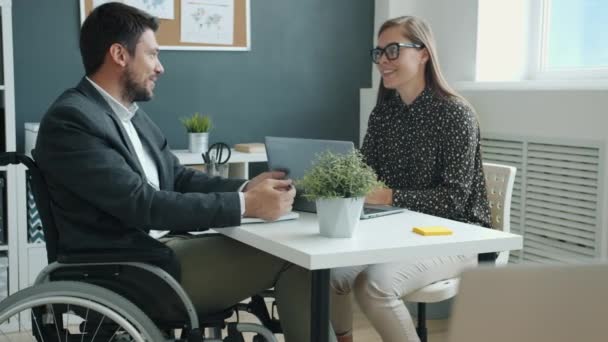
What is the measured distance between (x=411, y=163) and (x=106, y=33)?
100 cm

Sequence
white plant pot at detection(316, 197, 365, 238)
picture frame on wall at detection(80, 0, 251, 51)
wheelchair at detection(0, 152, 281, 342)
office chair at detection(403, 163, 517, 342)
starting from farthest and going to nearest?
picture frame on wall at detection(80, 0, 251, 51) < office chair at detection(403, 163, 517, 342) < white plant pot at detection(316, 197, 365, 238) < wheelchair at detection(0, 152, 281, 342)

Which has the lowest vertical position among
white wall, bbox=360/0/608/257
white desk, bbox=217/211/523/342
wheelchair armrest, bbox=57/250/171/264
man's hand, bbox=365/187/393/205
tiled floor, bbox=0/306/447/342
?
→ tiled floor, bbox=0/306/447/342

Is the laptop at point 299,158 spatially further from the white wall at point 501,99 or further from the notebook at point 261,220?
the white wall at point 501,99

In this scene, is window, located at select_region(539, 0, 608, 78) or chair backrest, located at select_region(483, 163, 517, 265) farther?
window, located at select_region(539, 0, 608, 78)

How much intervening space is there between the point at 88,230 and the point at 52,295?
218 millimetres

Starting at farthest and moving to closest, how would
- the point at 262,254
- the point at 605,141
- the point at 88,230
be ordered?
the point at 605,141
the point at 262,254
the point at 88,230

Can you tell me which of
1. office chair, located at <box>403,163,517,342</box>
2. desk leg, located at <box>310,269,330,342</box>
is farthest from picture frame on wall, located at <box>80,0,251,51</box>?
desk leg, located at <box>310,269,330,342</box>

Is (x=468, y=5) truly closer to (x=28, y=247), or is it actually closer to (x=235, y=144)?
(x=235, y=144)

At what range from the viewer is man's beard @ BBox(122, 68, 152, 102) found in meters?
2.15

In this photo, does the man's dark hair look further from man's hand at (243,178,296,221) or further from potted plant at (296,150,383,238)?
potted plant at (296,150,383,238)

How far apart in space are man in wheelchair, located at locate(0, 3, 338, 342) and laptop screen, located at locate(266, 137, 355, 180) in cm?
5

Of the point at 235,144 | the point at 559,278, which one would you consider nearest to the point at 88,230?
the point at 559,278

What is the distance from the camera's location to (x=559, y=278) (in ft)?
2.34

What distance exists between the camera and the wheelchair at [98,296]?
1.67 m
